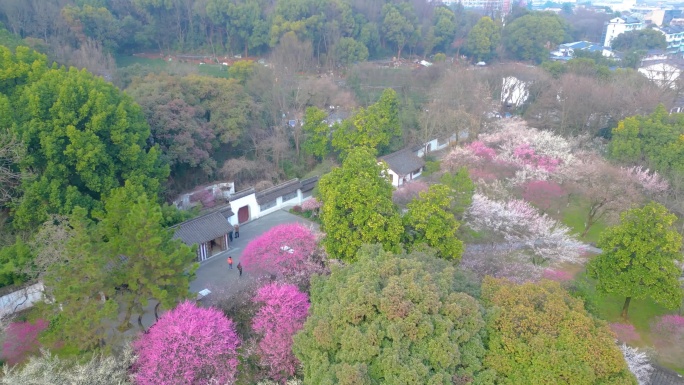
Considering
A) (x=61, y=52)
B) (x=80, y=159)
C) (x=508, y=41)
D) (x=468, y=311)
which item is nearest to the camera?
(x=468, y=311)

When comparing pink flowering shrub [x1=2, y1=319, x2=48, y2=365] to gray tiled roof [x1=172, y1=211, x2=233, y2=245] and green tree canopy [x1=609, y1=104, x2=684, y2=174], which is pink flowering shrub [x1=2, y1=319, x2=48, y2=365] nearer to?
gray tiled roof [x1=172, y1=211, x2=233, y2=245]

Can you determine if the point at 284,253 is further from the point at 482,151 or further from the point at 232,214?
the point at 482,151

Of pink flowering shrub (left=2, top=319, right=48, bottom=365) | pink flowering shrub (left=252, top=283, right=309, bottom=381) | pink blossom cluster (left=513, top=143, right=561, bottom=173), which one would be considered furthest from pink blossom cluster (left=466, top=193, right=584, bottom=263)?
pink flowering shrub (left=2, top=319, right=48, bottom=365)

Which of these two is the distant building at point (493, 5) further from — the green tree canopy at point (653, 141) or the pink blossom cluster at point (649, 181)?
the pink blossom cluster at point (649, 181)

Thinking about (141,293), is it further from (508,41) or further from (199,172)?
(508,41)

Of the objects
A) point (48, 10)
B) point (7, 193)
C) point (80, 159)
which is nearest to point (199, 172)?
point (80, 159)
